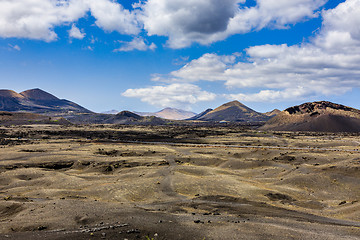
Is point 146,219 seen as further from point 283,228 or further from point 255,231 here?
point 283,228

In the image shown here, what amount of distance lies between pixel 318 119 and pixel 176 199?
434ft

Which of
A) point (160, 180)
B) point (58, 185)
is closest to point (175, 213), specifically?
point (160, 180)

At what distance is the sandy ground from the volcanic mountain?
93422 mm

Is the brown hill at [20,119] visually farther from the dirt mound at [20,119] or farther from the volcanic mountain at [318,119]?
the volcanic mountain at [318,119]

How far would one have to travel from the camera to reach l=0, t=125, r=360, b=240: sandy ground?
14711 mm

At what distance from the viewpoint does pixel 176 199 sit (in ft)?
78.8

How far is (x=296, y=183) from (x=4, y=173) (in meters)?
42.1

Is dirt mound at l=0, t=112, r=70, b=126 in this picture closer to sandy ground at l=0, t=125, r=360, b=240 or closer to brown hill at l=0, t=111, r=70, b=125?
brown hill at l=0, t=111, r=70, b=125

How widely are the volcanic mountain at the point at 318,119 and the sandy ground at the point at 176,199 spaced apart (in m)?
93.4

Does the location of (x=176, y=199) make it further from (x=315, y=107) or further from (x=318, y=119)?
(x=315, y=107)

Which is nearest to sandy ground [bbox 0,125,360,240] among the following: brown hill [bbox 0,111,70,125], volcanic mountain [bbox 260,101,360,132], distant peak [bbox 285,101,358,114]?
volcanic mountain [bbox 260,101,360,132]

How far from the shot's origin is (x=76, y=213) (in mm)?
17484

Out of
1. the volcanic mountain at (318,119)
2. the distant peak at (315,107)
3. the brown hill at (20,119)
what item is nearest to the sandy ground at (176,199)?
the volcanic mountain at (318,119)

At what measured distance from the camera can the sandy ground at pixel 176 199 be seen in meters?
14.7
